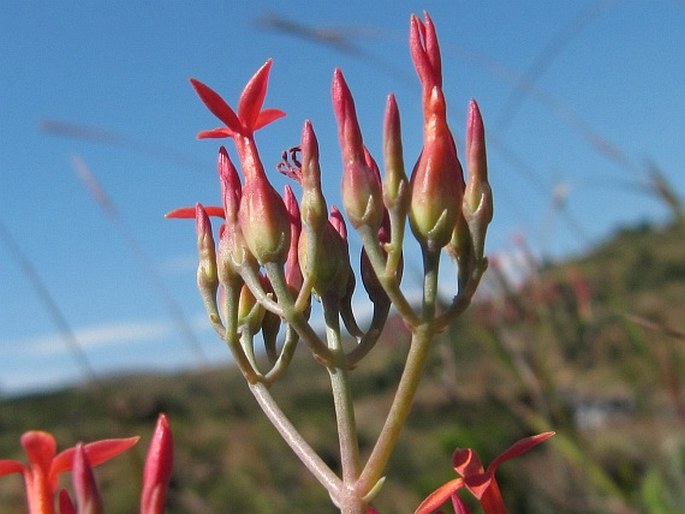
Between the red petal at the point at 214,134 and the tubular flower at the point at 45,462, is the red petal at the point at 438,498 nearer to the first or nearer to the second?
the tubular flower at the point at 45,462

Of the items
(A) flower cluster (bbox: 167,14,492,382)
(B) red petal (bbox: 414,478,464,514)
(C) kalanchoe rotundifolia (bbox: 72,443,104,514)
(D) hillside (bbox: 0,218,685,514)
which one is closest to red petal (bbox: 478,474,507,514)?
(B) red petal (bbox: 414,478,464,514)

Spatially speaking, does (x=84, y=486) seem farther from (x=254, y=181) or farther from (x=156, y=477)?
(x=254, y=181)

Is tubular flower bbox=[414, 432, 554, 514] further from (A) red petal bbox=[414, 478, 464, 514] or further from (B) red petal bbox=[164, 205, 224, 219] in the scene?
(B) red petal bbox=[164, 205, 224, 219]

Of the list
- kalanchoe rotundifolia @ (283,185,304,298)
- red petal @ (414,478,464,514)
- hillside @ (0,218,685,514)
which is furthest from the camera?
hillside @ (0,218,685,514)

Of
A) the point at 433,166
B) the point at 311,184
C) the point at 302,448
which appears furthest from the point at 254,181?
the point at 302,448

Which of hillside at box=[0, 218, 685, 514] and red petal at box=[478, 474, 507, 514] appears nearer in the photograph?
red petal at box=[478, 474, 507, 514]

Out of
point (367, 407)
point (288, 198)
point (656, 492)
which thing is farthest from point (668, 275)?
point (288, 198)
